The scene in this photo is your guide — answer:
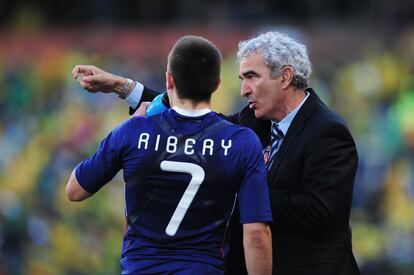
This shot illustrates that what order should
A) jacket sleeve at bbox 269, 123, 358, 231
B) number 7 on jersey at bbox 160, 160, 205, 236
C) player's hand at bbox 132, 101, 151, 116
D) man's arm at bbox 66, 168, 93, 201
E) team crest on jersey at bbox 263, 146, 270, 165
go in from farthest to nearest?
team crest on jersey at bbox 263, 146, 270, 165, jacket sleeve at bbox 269, 123, 358, 231, player's hand at bbox 132, 101, 151, 116, man's arm at bbox 66, 168, 93, 201, number 7 on jersey at bbox 160, 160, 205, 236

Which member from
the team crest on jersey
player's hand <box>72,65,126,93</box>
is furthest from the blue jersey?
the team crest on jersey

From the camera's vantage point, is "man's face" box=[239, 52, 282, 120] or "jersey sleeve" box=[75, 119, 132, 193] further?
"man's face" box=[239, 52, 282, 120]

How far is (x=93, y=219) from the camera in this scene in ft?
44.8

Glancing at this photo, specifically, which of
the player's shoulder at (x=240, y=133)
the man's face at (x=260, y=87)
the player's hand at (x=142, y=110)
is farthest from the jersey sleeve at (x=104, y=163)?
the man's face at (x=260, y=87)

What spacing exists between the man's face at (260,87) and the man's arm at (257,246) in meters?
0.93

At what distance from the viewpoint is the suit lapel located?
4461 millimetres

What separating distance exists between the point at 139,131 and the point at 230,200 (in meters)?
0.46

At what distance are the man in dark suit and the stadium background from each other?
23.6 feet

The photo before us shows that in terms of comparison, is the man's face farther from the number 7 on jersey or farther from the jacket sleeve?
the number 7 on jersey

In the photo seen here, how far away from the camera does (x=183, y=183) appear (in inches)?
147

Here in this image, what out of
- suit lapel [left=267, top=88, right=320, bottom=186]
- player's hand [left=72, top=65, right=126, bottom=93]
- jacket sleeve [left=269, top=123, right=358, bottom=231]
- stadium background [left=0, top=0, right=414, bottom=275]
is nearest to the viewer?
player's hand [left=72, top=65, right=126, bottom=93]

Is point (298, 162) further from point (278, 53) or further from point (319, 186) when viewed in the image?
point (278, 53)

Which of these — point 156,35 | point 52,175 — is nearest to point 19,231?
point 52,175

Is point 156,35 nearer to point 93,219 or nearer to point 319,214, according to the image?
point 93,219
